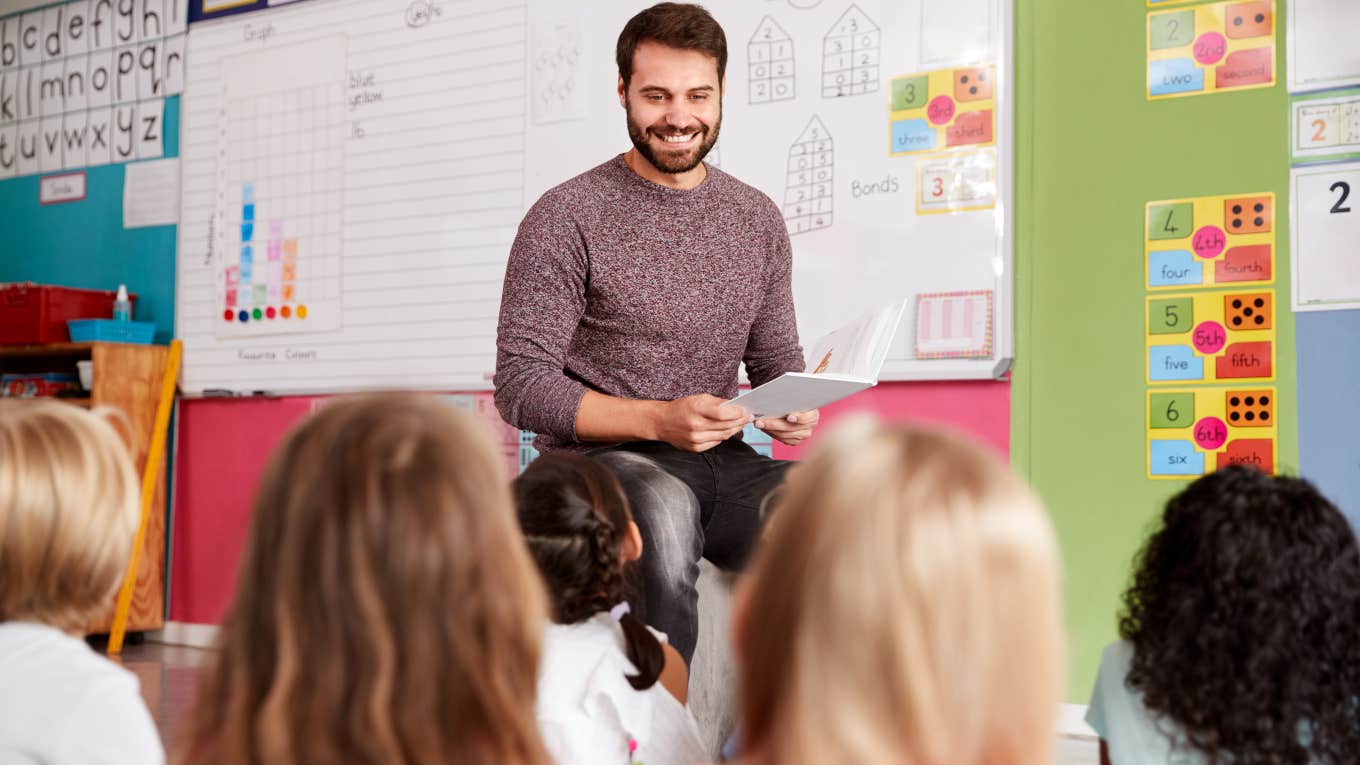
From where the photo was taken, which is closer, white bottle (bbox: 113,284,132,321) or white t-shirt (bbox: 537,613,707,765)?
white t-shirt (bbox: 537,613,707,765)

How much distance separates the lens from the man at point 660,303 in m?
1.92

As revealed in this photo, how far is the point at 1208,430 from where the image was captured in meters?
2.60

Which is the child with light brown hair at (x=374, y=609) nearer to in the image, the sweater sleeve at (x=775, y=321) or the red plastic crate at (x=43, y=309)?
the sweater sleeve at (x=775, y=321)

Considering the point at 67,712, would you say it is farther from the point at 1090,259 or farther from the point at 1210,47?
the point at 1210,47

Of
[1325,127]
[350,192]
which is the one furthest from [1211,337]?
[350,192]

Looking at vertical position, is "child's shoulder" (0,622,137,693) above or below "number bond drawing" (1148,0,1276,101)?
below

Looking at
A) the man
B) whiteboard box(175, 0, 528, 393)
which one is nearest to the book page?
the man

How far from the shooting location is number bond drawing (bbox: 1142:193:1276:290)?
8.41 feet

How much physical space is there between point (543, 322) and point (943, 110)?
1277 millimetres

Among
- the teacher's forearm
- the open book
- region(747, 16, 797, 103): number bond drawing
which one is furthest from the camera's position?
region(747, 16, 797, 103): number bond drawing

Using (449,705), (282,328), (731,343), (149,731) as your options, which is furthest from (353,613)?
(282,328)

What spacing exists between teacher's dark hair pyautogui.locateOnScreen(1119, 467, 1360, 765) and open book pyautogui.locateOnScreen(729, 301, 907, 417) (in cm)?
62

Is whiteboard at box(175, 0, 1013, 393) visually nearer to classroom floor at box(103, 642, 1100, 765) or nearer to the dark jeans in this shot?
classroom floor at box(103, 642, 1100, 765)

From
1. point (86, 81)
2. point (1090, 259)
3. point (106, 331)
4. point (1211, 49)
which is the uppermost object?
point (86, 81)
